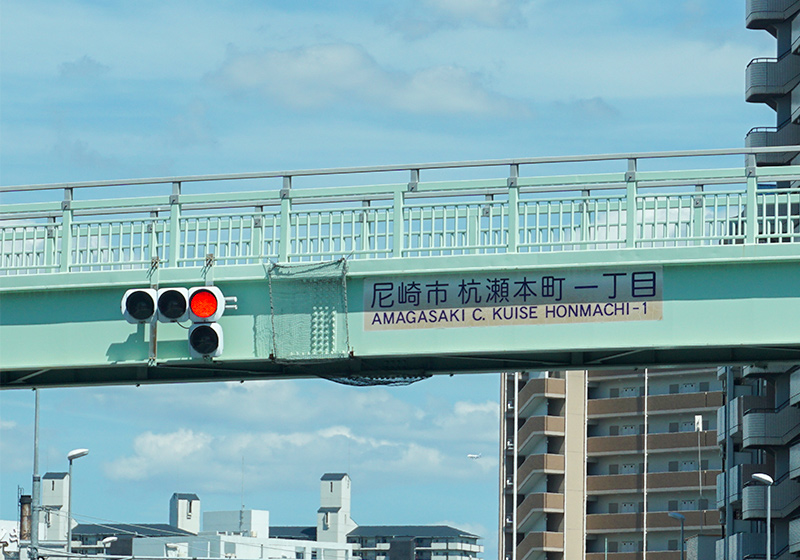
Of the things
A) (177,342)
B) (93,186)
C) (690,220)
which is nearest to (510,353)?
(690,220)

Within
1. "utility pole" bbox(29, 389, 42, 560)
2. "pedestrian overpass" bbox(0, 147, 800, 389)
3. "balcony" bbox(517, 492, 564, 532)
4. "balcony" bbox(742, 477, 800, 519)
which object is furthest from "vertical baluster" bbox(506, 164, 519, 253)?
"balcony" bbox(517, 492, 564, 532)

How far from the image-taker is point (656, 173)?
18641 millimetres

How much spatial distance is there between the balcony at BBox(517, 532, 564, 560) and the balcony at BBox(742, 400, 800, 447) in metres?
34.5

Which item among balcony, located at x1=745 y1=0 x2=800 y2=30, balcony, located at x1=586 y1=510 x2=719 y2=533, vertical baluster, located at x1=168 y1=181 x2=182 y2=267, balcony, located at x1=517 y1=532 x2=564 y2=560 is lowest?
balcony, located at x1=517 y1=532 x2=564 y2=560

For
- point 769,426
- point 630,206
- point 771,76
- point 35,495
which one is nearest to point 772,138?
point 771,76

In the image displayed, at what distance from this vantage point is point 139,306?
63.3 feet

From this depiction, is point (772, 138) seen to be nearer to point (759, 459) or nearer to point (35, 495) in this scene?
point (759, 459)

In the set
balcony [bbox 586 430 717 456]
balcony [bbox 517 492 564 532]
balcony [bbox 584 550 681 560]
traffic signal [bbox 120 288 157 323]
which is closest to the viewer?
traffic signal [bbox 120 288 157 323]

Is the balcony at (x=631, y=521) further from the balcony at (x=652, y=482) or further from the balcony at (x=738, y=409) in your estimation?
the balcony at (x=738, y=409)

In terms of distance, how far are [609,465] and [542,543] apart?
847cm

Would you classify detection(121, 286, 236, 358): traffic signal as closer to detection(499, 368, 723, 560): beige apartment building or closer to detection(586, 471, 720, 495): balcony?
detection(499, 368, 723, 560): beige apartment building

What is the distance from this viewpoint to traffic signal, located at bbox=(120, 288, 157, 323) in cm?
1925

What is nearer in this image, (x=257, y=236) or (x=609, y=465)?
(x=257, y=236)

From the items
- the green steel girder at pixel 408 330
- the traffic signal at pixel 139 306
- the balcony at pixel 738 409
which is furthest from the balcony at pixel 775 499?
the traffic signal at pixel 139 306
